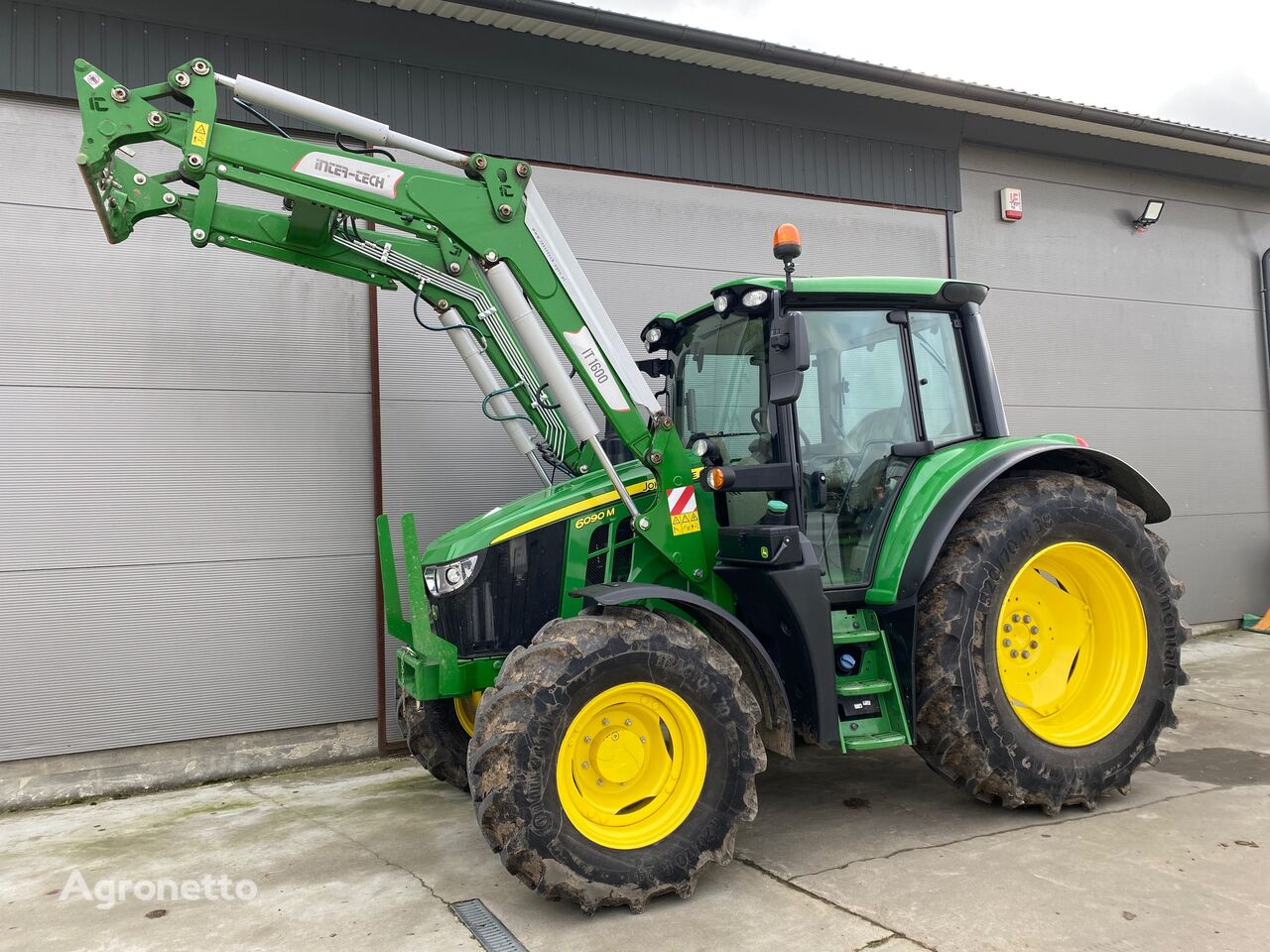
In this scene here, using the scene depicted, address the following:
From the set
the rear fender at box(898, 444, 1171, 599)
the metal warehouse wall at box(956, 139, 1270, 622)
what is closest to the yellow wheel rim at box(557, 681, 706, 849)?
the rear fender at box(898, 444, 1171, 599)

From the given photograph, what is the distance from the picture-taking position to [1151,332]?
9000mm

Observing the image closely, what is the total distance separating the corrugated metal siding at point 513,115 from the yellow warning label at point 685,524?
3536mm

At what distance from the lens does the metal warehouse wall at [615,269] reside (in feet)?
20.1

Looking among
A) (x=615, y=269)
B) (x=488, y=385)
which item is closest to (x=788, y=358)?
(x=488, y=385)

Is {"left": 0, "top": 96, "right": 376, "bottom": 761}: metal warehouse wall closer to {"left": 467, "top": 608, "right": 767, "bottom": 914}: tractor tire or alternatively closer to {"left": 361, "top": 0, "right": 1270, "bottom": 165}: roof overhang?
{"left": 361, "top": 0, "right": 1270, "bottom": 165}: roof overhang

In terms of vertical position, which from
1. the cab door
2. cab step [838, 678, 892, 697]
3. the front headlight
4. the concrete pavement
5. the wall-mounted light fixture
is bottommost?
the concrete pavement

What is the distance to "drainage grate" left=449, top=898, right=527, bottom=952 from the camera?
3135 mm

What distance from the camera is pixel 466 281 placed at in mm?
4066

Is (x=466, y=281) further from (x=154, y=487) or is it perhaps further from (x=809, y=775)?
Result: (x=809, y=775)

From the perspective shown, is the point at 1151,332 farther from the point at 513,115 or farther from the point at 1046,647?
the point at 513,115

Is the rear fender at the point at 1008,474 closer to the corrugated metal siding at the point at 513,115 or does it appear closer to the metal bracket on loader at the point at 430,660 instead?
the metal bracket on loader at the point at 430,660

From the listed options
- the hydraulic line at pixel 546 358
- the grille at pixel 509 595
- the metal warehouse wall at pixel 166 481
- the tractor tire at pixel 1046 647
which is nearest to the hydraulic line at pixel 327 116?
the hydraulic line at pixel 546 358

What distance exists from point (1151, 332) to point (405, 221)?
7936mm

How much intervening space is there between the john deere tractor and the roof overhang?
2.51 m
